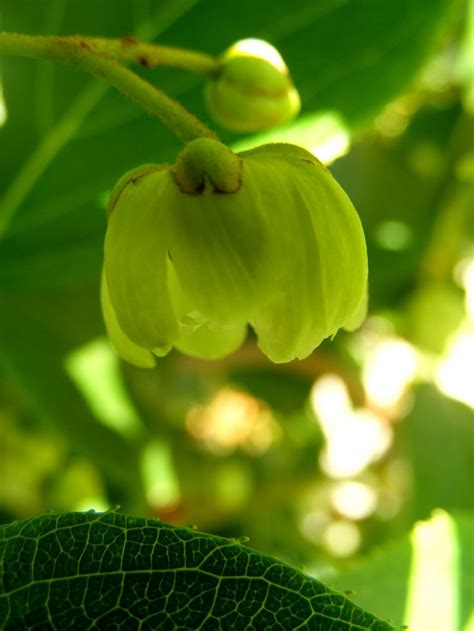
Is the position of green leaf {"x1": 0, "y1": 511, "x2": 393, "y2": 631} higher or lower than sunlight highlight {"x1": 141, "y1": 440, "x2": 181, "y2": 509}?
lower

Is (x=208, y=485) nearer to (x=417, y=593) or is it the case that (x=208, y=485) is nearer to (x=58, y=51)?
(x=417, y=593)

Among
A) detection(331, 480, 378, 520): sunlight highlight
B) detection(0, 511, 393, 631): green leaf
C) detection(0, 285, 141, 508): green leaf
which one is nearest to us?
detection(0, 511, 393, 631): green leaf

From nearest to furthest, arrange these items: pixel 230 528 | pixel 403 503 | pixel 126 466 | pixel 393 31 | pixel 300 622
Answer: pixel 300 622, pixel 393 31, pixel 126 466, pixel 403 503, pixel 230 528

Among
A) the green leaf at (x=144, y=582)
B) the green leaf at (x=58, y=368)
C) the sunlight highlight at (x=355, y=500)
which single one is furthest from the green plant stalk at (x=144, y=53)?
the sunlight highlight at (x=355, y=500)

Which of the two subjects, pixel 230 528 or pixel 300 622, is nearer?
pixel 300 622

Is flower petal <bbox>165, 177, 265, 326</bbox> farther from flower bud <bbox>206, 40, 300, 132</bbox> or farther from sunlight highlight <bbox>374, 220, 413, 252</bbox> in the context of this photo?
sunlight highlight <bbox>374, 220, 413, 252</bbox>

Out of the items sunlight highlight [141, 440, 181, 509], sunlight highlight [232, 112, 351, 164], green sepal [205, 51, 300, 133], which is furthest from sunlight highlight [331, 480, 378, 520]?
green sepal [205, 51, 300, 133]

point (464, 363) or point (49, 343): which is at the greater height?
point (464, 363)

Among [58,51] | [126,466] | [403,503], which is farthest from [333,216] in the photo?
[403,503]
